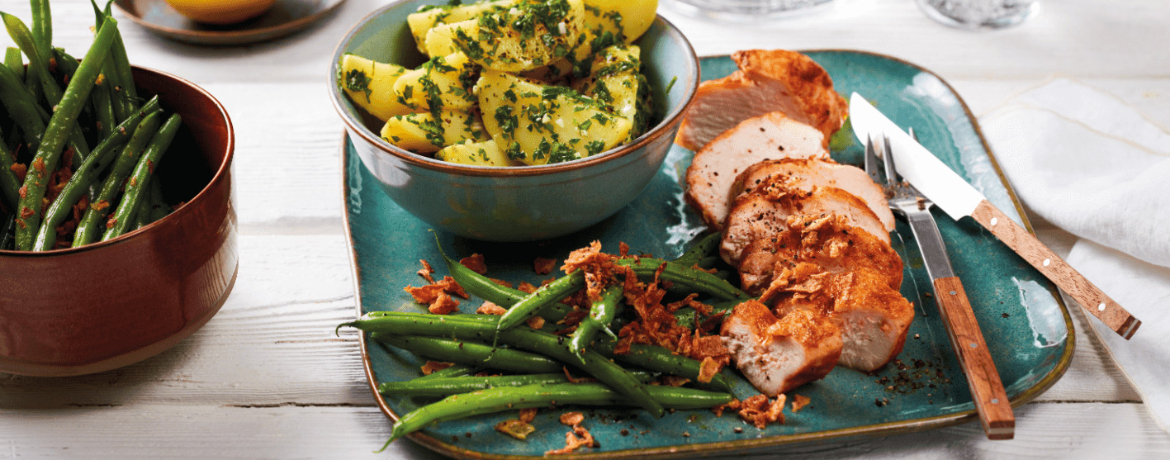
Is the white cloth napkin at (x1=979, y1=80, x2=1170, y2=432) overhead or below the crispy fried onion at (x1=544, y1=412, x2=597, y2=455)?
below

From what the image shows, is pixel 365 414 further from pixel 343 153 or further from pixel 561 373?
pixel 343 153

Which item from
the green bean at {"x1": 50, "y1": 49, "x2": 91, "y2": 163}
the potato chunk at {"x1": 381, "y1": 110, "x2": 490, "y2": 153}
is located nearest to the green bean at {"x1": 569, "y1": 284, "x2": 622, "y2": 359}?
the potato chunk at {"x1": 381, "y1": 110, "x2": 490, "y2": 153}

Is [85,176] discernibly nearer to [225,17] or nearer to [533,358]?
[533,358]

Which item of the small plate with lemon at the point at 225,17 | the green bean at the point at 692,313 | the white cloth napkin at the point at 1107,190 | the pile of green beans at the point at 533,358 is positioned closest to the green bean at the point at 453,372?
the pile of green beans at the point at 533,358

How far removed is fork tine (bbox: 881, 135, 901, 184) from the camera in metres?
2.73

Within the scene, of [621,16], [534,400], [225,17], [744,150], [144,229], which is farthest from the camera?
[225,17]

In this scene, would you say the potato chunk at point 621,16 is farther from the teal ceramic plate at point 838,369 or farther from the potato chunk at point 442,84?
the teal ceramic plate at point 838,369

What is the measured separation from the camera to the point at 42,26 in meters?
2.21

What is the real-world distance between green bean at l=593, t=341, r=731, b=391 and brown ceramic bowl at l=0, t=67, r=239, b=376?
3.23ft

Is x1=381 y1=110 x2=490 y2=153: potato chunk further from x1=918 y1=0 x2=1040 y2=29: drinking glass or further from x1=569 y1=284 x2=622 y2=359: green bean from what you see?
x1=918 y1=0 x2=1040 y2=29: drinking glass

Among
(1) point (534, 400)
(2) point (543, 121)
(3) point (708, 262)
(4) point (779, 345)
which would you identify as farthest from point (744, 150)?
(1) point (534, 400)

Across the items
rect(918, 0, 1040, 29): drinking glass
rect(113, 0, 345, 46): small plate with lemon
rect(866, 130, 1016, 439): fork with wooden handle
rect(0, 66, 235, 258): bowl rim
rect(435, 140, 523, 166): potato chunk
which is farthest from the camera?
rect(918, 0, 1040, 29): drinking glass

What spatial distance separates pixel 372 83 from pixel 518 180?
1.93ft

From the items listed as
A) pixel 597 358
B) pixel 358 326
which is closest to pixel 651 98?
pixel 597 358
